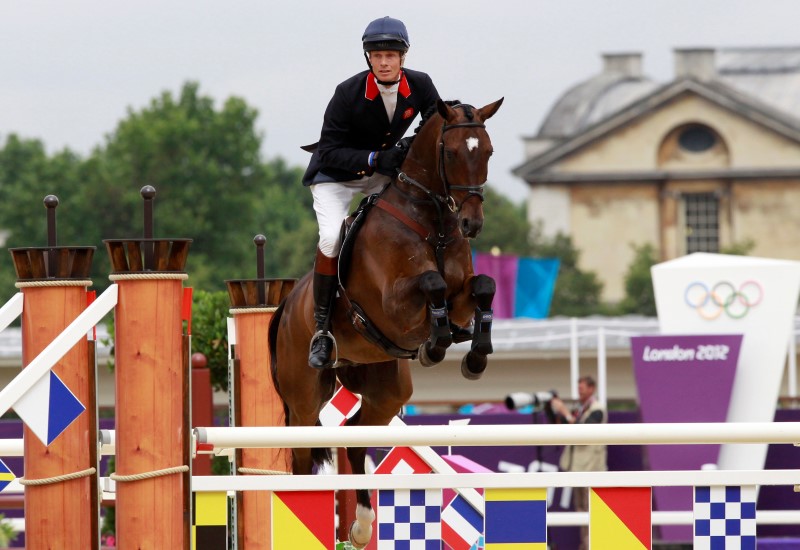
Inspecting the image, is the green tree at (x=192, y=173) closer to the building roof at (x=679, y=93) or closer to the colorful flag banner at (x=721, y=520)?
the building roof at (x=679, y=93)

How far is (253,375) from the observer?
24.2 feet

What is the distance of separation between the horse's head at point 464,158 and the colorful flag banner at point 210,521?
66.6 inches

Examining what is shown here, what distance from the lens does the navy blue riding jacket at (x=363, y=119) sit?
6387 millimetres

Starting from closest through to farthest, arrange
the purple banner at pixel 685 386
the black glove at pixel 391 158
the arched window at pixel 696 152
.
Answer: the black glove at pixel 391 158, the purple banner at pixel 685 386, the arched window at pixel 696 152

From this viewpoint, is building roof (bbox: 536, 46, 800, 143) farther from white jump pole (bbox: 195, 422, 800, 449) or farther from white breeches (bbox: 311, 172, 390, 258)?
white jump pole (bbox: 195, 422, 800, 449)

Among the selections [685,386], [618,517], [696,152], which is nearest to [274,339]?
[618,517]

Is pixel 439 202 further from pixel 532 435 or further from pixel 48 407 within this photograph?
pixel 48 407

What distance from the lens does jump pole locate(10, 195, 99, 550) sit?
488cm

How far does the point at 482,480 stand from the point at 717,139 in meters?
58.2

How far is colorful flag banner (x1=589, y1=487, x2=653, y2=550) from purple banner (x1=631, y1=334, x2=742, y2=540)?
9.25 meters

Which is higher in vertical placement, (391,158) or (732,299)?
(391,158)

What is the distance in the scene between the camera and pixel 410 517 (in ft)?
15.0

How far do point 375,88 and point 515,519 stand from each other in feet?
8.09

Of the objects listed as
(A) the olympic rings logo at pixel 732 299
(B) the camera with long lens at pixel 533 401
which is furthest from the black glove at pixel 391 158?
(A) the olympic rings logo at pixel 732 299
